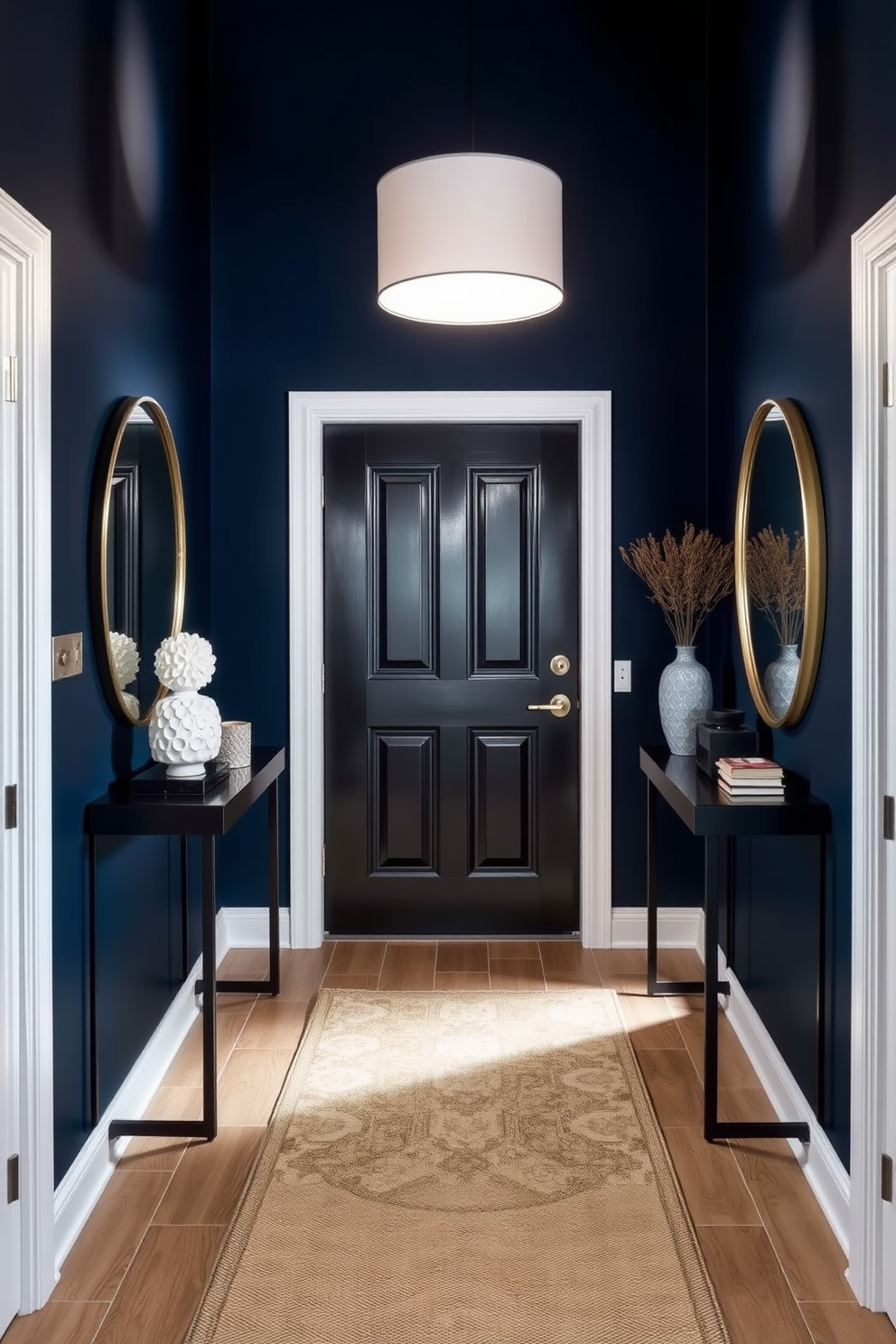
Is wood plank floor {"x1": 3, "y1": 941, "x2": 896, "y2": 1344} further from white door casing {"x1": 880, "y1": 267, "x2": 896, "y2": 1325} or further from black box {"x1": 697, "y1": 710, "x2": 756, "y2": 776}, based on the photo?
black box {"x1": 697, "y1": 710, "x2": 756, "y2": 776}

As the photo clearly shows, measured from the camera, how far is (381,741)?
423cm

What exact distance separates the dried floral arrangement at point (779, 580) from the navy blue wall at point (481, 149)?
1.01 meters

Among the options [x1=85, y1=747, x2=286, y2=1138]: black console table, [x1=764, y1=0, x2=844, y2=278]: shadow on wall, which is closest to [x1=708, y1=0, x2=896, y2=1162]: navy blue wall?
[x1=764, y1=0, x2=844, y2=278]: shadow on wall

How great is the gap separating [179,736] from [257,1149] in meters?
1.00

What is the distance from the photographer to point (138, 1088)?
9.39 feet

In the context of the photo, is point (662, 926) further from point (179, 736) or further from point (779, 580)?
point (179, 736)

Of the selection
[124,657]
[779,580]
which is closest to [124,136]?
[124,657]

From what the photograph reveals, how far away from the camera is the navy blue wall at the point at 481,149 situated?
13.3ft

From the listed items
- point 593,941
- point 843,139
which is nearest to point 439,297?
point 843,139

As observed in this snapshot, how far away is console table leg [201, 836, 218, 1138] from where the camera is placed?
2.70 meters

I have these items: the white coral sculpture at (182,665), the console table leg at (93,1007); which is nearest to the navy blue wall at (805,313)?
the white coral sculpture at (182,665)

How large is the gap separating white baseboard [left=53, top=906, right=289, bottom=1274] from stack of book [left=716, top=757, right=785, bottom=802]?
1.65 metres

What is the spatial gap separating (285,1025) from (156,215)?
245 cm

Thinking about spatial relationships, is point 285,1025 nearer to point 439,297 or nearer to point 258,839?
point 258,839
